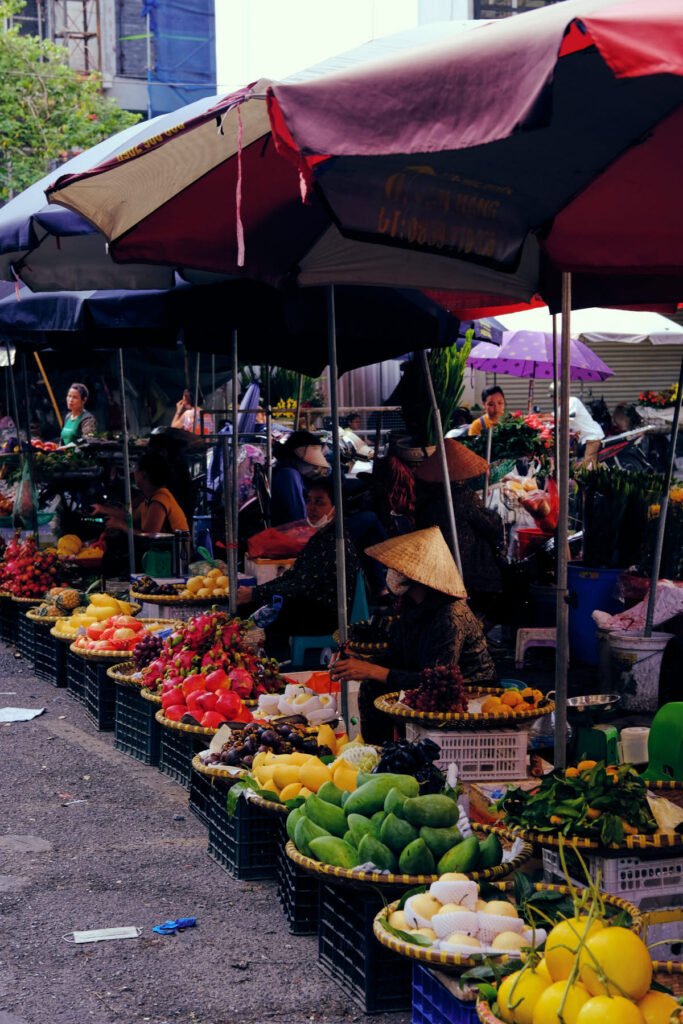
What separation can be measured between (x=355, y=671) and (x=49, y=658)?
15.6ft

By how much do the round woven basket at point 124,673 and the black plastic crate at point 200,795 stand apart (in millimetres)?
1130

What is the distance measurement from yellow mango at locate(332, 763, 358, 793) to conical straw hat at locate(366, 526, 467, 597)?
0.97 m

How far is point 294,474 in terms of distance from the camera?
10430 mm

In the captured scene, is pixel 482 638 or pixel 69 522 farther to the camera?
pixel 69 522

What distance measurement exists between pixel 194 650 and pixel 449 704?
208cm

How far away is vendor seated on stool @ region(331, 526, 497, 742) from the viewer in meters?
5.73

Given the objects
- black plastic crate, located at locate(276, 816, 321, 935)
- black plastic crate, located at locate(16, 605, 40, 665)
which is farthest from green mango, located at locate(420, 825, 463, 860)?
black plastic crate, located at locate(16, 605, 40, 665)

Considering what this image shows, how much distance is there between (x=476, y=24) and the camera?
16.2ft

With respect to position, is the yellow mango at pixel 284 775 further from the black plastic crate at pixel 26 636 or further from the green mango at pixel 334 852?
the black plastic crate at pixel 26 636

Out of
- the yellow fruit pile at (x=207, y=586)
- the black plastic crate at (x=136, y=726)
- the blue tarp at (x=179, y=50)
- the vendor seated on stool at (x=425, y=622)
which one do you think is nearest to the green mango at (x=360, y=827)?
the vendor seated on stool at (x=425, y=622)

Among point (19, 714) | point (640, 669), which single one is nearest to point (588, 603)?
point (640, 669)

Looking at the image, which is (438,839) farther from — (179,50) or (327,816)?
(179,50)

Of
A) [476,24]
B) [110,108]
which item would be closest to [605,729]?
[476,24]

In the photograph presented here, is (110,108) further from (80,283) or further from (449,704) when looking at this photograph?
(449,704)
